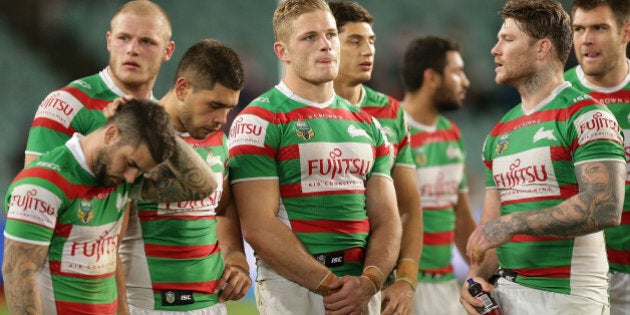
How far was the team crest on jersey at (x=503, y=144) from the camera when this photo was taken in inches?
173

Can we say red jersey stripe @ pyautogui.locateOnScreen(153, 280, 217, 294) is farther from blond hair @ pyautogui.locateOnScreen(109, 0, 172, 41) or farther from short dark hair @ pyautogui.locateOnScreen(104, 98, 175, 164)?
blond hair @ pyautogui.locateOnScreen(109, 0, 172, 41)

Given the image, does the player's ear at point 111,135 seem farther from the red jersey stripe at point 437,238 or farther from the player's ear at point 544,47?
the red jersey stripe at point 437,238

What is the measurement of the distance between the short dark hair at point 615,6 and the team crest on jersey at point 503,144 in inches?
45.5

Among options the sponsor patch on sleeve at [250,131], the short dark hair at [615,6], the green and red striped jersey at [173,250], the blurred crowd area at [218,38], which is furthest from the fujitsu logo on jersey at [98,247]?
the blurred crowd area at [218,38]

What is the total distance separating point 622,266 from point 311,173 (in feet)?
6.39

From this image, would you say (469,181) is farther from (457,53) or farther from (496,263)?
(496,263)

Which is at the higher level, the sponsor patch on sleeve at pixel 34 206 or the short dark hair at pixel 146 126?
the short dark hair at pixel 146 126

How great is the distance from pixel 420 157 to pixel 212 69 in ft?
9.45

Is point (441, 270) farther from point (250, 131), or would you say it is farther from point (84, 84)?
point (84, 84)

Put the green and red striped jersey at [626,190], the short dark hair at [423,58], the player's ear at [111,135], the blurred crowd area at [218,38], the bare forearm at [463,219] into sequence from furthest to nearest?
the blurred crowd area at [218,38]
the short dark hair at [423,58]
the bare forearm at [463,219]
the green and red striped jersey at [626,190]
the player's ear at [111,135]

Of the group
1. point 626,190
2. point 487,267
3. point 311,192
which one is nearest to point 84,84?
point 311,192

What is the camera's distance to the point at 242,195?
4086mm

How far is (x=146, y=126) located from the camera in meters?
3.53

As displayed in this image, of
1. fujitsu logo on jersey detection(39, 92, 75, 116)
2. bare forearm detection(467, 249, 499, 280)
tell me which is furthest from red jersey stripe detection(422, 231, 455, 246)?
fujitsu logo on jersey detection(39, 92, 75, 116)
